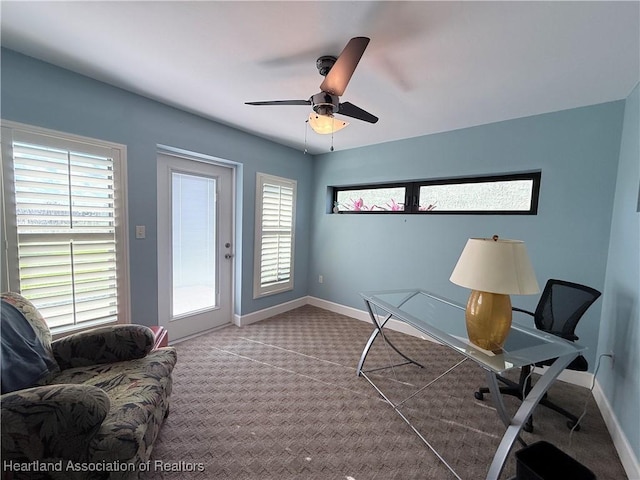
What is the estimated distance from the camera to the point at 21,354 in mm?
1327

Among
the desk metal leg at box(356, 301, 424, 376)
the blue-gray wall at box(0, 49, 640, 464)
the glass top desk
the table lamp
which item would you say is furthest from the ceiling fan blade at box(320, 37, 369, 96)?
the blue-gray wall at box(0, 49, 640, 464)

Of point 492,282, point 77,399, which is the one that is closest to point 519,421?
point 492,282

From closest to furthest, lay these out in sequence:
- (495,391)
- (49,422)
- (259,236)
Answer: (49,422), (495,391), (259,236)

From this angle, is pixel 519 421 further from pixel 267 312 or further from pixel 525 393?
pixel 267 312

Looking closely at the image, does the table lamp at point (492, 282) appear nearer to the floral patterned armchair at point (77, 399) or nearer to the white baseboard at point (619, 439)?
the white baseboard at point (619, 439)

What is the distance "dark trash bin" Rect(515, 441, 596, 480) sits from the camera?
127 cm

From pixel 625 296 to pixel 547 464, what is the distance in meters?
1.29

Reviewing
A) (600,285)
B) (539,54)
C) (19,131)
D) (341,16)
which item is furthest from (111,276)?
(600,285)

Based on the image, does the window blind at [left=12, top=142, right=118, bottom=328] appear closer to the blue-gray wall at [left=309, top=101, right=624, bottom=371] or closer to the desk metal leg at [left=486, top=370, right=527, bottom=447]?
the blue-gray wall at [left=309, top=101, right=624, bottom=371]

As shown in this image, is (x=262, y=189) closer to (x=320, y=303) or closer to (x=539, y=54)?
(x=320, y=303)

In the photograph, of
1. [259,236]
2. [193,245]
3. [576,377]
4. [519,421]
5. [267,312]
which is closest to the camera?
[519,421]

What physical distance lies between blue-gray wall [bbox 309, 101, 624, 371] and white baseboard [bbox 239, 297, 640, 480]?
15cm

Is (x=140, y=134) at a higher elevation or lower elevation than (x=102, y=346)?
higher

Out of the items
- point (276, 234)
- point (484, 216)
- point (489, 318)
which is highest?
point (484, 216)
